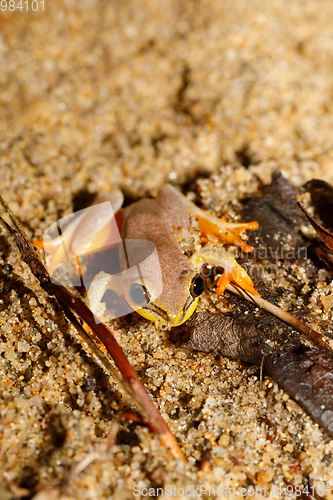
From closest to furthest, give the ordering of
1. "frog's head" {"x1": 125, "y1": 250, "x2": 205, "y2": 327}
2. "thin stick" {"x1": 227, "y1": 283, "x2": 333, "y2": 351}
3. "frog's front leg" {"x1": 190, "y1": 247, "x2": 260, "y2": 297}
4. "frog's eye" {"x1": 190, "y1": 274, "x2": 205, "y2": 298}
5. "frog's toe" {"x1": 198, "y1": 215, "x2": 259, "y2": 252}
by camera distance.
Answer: "thin stick" {"x1": 227, "y1": 283, "x2": 333, "y2": 351}
"frog's head" {"x1": 125, "y1": 250, "x2": 205, "y2": 327}
"frog's eye" {"x1": 190, "y1": 274, "x2": 205, "y2": 298}
"frog's front leg" {"x1": 190, "y1": 247, "x2": 260, "y2": 297}
"frog's toe" {"x1": 198, "y1": 215, "x2": 259, "y2": 252}

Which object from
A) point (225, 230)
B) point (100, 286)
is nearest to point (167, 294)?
point (100, 286)

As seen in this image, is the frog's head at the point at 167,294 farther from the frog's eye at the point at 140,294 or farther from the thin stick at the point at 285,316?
the thin stick at the point at 285,316

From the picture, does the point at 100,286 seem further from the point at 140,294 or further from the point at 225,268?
the point at 225,268

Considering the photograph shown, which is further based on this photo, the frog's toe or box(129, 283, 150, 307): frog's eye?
the frog's toe

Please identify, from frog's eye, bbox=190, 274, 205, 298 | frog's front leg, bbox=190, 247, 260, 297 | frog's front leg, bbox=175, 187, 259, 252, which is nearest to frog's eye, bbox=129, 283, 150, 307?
frog's eye, bbox=190, 274, 205, 298

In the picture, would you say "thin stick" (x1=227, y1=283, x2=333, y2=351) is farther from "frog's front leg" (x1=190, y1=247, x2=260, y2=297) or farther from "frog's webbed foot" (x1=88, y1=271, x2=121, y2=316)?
"frog's webbed foot" (x1=88, y1=271, x2=121, y2=316)

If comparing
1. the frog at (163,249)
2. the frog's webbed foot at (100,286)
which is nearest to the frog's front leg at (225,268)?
the frog at (163,249)

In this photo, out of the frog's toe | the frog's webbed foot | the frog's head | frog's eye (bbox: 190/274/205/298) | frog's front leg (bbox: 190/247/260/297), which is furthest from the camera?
the frog's toe
